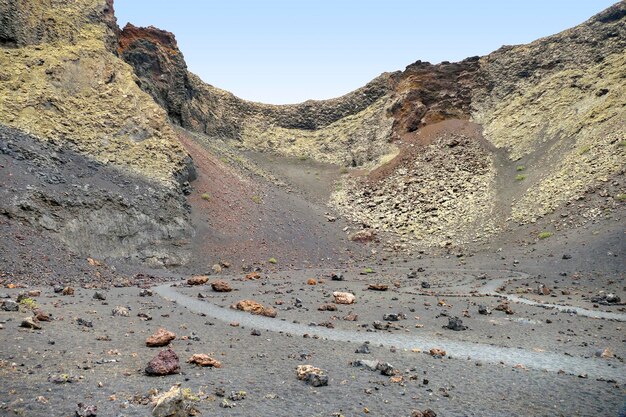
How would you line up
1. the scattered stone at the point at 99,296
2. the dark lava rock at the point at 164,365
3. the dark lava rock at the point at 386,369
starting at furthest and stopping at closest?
1. the scattered stone at the point at 99,296
2. the dark lava rock at the point at 386,369
3. the dark lava rock at the point at 164,365

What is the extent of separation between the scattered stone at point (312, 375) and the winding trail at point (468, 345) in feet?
12.1

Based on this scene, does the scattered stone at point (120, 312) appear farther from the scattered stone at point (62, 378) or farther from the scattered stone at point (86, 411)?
the scattered stone at point (86, 411)

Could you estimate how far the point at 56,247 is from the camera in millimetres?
21734

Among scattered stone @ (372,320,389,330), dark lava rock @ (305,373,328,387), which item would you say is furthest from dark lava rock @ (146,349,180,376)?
scattered stone @ (372,320,389,330)

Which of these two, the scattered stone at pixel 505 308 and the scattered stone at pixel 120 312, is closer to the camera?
the scattered stone at pixel 120 312

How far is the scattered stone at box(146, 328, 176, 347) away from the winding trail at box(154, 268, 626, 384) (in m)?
3.45

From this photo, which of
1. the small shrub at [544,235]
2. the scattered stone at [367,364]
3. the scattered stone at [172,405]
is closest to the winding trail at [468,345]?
the scattered stone at [367,364]

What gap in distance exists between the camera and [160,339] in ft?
34.1

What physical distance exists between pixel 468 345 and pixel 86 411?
943 centimetres

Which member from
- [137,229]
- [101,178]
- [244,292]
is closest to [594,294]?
[244,292]

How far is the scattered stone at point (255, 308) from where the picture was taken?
610 inches

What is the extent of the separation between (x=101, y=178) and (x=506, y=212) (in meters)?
28.2

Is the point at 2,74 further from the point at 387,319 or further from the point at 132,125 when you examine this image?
the point at 387,319

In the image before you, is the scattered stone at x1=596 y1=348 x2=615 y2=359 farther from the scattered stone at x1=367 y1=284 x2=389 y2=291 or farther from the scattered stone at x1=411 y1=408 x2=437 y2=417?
the scattered stone at x1=367 y1=284 x2=389 y2=291
